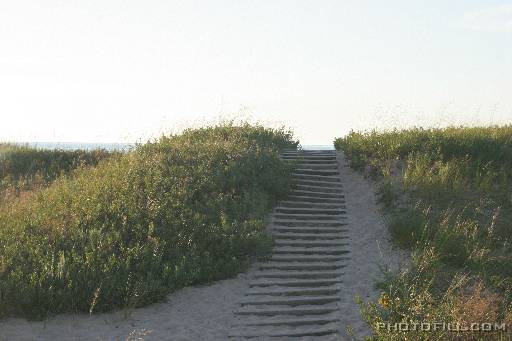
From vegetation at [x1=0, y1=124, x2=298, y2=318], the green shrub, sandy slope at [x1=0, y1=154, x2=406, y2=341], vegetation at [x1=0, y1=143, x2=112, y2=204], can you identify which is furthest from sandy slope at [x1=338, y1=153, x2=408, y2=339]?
the green shrub

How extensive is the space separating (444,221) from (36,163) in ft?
54.7

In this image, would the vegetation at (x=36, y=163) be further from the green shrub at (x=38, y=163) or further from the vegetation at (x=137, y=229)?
the vegetation at (x=137, y=229)

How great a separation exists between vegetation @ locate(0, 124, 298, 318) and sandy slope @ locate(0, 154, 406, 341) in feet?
1.02

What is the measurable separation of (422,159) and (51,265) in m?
10.5

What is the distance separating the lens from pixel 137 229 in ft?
42.0

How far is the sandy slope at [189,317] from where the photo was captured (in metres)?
9.62

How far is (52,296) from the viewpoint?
1055 cm

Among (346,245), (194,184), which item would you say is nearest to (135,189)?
(194,184)

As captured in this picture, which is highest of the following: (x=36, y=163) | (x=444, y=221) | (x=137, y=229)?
(x=36, y=163)

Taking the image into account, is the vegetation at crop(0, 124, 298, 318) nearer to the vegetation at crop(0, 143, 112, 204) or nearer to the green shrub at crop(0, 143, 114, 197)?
the vegetation at crop(0, 143, 112, 204)

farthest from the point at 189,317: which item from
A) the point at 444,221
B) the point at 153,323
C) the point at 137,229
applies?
the point at 444,221

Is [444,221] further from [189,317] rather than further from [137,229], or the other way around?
[137,229]

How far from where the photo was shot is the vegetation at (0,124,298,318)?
10820 millimetres

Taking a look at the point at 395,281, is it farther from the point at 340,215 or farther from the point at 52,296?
the point at 52,296
